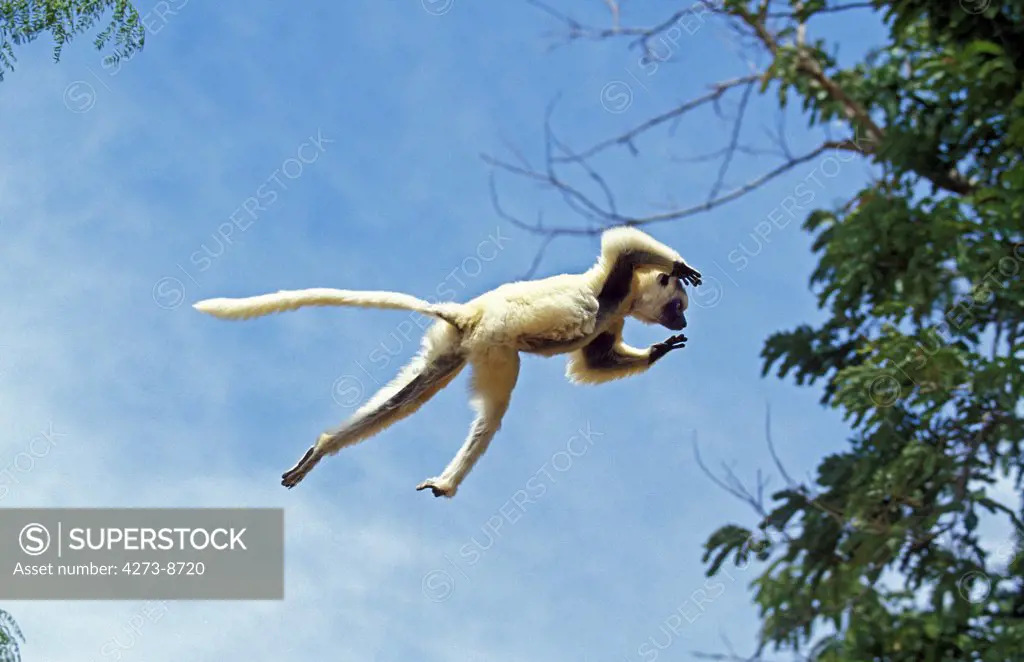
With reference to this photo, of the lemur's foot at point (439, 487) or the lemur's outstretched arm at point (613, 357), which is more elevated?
the lemur's outstretched arm at point (613, 357)

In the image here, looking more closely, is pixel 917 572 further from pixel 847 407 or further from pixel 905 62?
pixel 905 62

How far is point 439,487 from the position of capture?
201 inches

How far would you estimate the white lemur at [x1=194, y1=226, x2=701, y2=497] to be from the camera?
518cm

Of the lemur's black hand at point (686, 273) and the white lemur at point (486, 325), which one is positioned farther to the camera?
the lemur's black hand at point (686, 273)

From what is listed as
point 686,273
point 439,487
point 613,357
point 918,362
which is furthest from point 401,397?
point 918,362

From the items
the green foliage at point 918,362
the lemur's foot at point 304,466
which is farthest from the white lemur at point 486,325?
the green foliage at point 918,362

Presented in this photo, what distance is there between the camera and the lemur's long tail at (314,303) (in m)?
5.12

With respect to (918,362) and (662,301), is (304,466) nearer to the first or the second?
(662,301)

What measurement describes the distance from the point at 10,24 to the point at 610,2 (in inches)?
217

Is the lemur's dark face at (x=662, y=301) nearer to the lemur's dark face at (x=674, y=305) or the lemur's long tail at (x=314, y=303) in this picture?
the lemur's dark face at (x=674, y=305)

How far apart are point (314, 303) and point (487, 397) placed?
3.10 ft

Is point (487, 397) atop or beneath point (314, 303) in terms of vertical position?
beneath

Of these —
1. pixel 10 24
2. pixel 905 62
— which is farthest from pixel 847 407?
pixel 10 24

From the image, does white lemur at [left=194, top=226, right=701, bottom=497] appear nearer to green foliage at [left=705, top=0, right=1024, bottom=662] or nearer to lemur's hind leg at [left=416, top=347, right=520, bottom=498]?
lemur's hind leg at [left=416, top=347, right=520, bottom=498]
